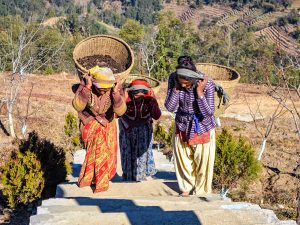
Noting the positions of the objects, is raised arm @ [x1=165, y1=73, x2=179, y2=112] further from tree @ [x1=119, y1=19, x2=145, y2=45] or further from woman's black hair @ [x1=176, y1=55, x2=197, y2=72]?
tree @ [x1=119, y1=19, x2=145, y2=45]

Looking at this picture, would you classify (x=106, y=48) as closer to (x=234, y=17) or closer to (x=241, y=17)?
(x=241, y=17)

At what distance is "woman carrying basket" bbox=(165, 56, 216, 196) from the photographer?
3.70 meters

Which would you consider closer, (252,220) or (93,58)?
(252,220)

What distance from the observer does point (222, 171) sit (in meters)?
7.27

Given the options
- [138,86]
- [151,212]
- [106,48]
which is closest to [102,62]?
[106,48]

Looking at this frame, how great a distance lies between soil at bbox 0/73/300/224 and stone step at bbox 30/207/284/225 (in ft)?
8.50

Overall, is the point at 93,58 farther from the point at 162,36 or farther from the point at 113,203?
the point at 162,36

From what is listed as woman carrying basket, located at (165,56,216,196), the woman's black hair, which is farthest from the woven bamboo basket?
the woman's black hair

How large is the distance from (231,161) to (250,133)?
825 cm

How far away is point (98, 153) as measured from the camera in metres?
4.16

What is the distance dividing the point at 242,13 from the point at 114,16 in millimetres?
22958

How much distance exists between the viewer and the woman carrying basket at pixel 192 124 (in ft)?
12.1

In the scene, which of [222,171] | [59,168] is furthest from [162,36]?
[59,168]

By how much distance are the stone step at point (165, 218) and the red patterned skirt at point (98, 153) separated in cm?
Answer: 126
